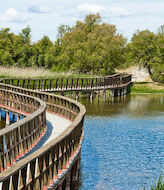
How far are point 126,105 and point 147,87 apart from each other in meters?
19.4

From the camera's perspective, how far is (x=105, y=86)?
2125 inches

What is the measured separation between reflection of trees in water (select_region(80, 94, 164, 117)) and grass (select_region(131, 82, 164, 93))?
5.23 m

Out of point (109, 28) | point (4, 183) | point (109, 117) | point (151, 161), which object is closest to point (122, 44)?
point (109, 28)

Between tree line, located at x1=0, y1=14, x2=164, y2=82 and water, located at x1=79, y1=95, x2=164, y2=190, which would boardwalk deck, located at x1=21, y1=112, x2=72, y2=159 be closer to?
water, located at x1=79, y1=95, x2=164, y2=190

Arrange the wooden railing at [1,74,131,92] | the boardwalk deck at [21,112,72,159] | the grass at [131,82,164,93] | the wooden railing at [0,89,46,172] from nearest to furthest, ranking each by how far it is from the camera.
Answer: the wooden railing at [0,89,46,172]
the boardwalk deck at [21,112,72,159]
the wooden railing at [1,74,131,92]
the grass at [131,82,164,93]

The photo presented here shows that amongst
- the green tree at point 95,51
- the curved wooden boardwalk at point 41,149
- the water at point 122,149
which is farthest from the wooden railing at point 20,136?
the green tree at point 95,51

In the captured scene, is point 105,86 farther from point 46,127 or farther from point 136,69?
point 46,127

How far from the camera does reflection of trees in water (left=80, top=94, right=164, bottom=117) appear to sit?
1599 inches

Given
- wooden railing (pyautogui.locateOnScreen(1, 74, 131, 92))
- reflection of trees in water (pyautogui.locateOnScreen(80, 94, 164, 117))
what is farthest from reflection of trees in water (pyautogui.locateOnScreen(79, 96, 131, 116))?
wooden railing (pyautogui.locateOnScreen(1, 74, 131, 92))

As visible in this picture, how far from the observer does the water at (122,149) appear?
18672mm

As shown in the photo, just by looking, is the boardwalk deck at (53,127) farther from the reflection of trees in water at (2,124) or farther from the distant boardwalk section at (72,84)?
the distant boardwalk section at (72,84)

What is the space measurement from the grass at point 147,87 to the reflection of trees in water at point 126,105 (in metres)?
5.23

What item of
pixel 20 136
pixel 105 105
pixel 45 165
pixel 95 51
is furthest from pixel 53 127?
pixel 95 51

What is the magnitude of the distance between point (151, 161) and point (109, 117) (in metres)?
15.4
